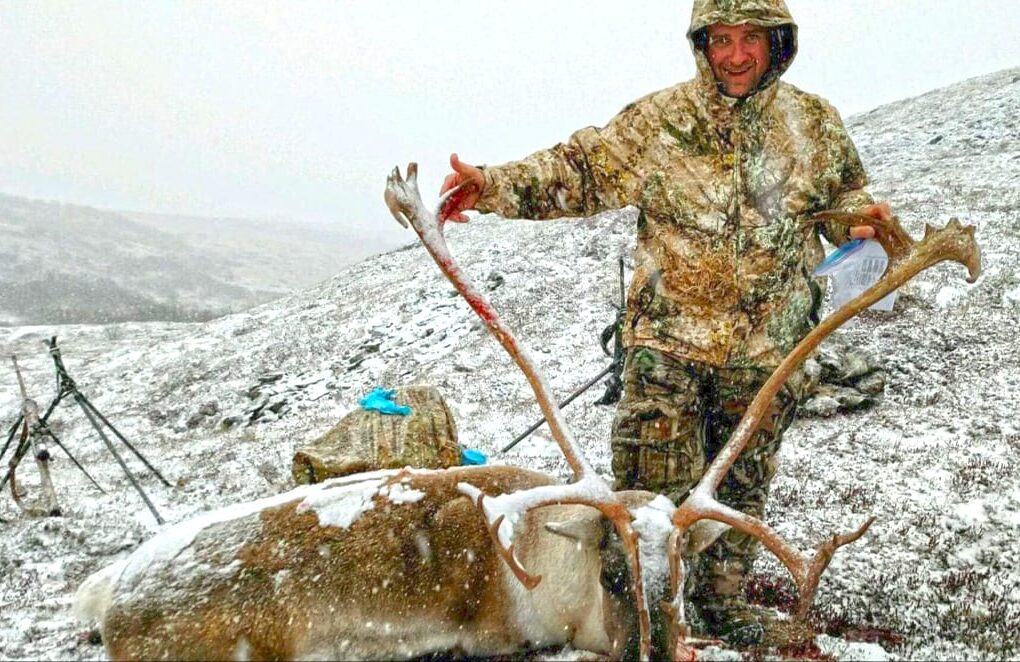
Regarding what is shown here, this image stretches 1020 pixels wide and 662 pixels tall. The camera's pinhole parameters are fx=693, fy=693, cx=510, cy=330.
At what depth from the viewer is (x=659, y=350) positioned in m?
3.67

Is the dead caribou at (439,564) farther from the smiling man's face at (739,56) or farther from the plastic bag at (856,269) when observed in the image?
the smiling man's face at (739,56)

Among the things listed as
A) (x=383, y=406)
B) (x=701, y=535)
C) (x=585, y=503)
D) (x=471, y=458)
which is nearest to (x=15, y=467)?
(x=383, y=406)

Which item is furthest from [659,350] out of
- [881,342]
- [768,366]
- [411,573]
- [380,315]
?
[380,315]

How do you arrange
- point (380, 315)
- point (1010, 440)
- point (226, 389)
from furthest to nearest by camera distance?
point (380, 315) → point (226, 389) → point (1010, 440)

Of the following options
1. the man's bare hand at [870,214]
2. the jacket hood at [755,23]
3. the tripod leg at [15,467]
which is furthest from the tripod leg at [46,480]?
the man's bare hand at [870,214]

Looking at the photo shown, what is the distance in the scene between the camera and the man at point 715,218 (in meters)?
3.51

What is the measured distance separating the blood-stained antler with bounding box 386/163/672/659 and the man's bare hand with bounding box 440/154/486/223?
0.07m

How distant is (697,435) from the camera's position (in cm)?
380

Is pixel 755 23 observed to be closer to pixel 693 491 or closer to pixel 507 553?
pixel 693 491

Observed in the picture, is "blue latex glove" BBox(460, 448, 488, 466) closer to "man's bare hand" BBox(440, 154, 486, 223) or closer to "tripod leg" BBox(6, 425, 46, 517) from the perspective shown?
"man's bare hand" BBox(440, 154, 486, 223)

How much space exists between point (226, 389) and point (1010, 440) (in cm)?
1420

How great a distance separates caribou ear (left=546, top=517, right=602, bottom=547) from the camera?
3318 mm

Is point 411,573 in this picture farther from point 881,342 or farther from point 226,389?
point 226,389

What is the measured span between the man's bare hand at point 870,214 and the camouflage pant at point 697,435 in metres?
0.83
